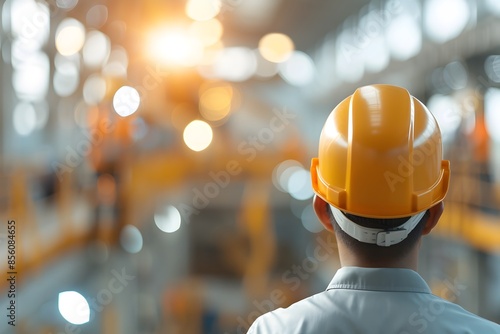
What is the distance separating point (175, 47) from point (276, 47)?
1.97m

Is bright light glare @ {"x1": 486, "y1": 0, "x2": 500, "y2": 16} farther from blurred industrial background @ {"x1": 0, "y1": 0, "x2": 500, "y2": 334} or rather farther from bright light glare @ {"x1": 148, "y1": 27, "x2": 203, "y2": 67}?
bright light glare @ {"x1": 148, "y1": 27, "x2": 203, "y2": 67}

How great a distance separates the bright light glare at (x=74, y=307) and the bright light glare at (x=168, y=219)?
42.9 inches

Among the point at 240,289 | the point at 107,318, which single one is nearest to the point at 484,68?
the point at 240,289

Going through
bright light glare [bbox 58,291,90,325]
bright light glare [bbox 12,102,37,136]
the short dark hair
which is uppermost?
the short dark hair

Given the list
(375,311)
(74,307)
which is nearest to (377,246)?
(375,311)

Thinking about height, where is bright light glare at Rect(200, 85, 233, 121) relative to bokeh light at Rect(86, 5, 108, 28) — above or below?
below

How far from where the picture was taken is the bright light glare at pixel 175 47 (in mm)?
6203

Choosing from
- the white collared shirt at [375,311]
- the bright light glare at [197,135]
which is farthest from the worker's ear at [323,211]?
the bright light glare at [197,135]

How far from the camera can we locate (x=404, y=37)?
27.4 ft

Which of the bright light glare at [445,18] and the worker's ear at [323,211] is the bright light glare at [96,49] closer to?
the bright light glare at [445,18]

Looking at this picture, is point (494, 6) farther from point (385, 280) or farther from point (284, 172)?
point (385, 280)

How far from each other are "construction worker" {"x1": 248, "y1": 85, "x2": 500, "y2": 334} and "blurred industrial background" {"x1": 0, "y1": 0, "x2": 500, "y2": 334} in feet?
13.0

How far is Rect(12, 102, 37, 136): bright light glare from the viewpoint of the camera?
20.3 feet

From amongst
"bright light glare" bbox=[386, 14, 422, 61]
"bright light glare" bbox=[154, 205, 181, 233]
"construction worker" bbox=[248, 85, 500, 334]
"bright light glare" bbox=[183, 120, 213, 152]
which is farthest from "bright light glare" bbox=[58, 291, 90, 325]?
"bright light glare" bbox=[386, 14, 422, 61]
